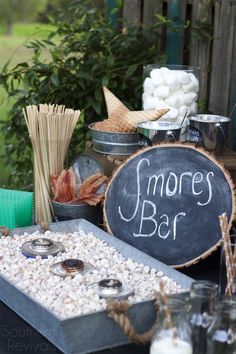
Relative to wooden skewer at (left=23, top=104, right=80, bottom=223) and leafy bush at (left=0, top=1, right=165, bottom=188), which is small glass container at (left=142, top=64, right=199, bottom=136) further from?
leafy bush at (left=0, top=1, right=165, bottom=188)

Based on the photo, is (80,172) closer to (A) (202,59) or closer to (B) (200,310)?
(B) (200,310)

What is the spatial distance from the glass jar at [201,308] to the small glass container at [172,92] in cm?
88

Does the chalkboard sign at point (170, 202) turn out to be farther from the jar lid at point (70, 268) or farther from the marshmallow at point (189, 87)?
the marshmallow at point (189, 87)

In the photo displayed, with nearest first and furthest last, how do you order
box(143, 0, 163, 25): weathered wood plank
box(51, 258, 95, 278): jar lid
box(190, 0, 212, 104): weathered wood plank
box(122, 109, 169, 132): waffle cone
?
1. box(51, 258, 95, 278): jar lid
2. box(122, 109, 169, 132): waffle cone
3. box(190, 0, 212, 104): weathered wood plank
4. box(143, 0, 163, 25): weathered wood plank

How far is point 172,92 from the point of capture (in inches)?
79.8

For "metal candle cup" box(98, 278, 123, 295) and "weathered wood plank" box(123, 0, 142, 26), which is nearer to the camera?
"metal candle cup" box(98, 278, 123, 295)

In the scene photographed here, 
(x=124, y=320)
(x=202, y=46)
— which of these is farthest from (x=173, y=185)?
(x=202, y=46)

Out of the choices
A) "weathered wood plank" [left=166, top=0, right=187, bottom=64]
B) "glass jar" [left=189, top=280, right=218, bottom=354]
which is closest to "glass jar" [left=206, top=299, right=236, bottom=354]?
"glass jar" [left=189, top=280, right=218, bottom=354]

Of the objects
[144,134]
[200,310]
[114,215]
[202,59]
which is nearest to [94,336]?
[200,310]

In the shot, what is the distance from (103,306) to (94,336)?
0.06 meters

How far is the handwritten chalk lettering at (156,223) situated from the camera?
1.66 m

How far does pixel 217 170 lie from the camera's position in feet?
5.47

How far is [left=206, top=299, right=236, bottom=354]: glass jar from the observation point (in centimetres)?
115

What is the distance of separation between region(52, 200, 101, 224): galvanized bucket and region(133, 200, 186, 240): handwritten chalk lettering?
19cm
